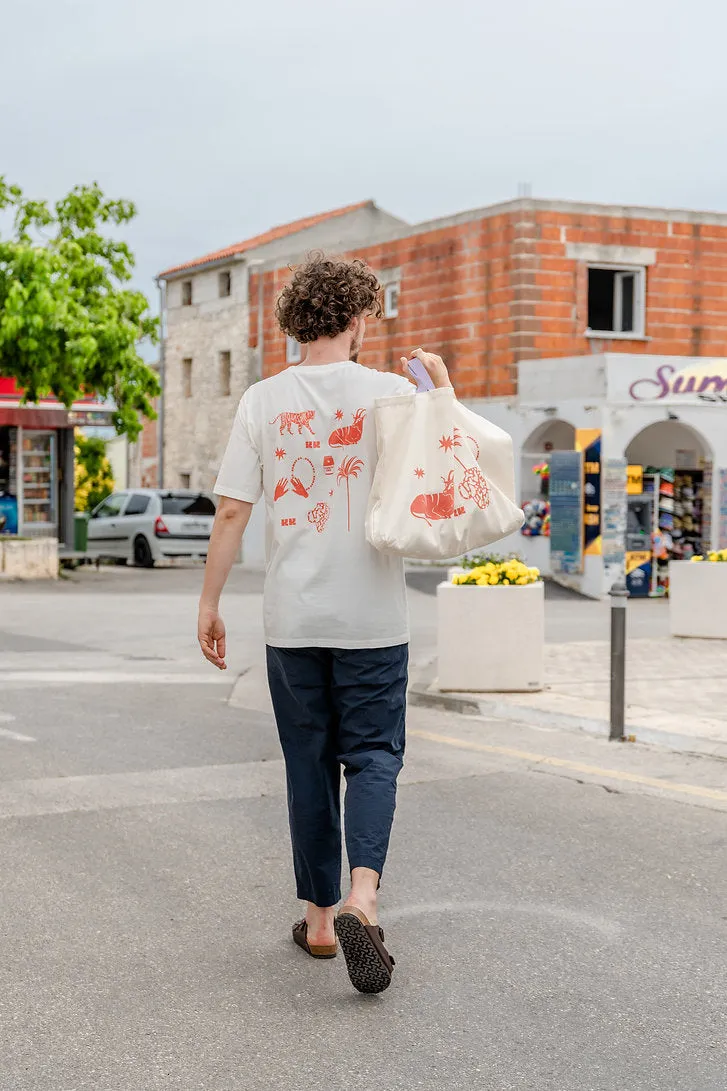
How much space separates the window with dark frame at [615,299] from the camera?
1115 inches

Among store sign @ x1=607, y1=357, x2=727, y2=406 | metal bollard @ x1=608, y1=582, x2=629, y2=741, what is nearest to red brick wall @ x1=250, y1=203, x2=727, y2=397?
store sign @ x1=607, y1=357, x2=727, y2=406

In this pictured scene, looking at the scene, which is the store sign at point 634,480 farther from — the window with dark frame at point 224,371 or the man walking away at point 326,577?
the man walking away at point 326,577

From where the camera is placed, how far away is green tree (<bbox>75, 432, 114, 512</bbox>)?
152ft

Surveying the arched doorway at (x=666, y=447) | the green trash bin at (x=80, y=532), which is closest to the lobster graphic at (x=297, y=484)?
the arched doorway at (x=666, y=447)

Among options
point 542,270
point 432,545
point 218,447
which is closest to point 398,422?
point 432,545

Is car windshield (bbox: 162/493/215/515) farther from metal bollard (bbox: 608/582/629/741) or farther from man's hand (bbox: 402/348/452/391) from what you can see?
man's hand (bbox: 402/348/452/391)

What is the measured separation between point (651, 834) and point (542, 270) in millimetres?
22343

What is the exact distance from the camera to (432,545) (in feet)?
13.3

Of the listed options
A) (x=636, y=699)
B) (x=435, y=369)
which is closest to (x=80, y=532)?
(x=636, y=699)

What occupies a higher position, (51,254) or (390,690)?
(51,254)

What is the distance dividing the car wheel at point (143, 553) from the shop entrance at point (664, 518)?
11255 mm

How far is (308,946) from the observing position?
445 cm

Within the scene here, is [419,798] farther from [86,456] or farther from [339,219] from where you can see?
[86,456]

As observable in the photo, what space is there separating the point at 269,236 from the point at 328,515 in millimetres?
39625
